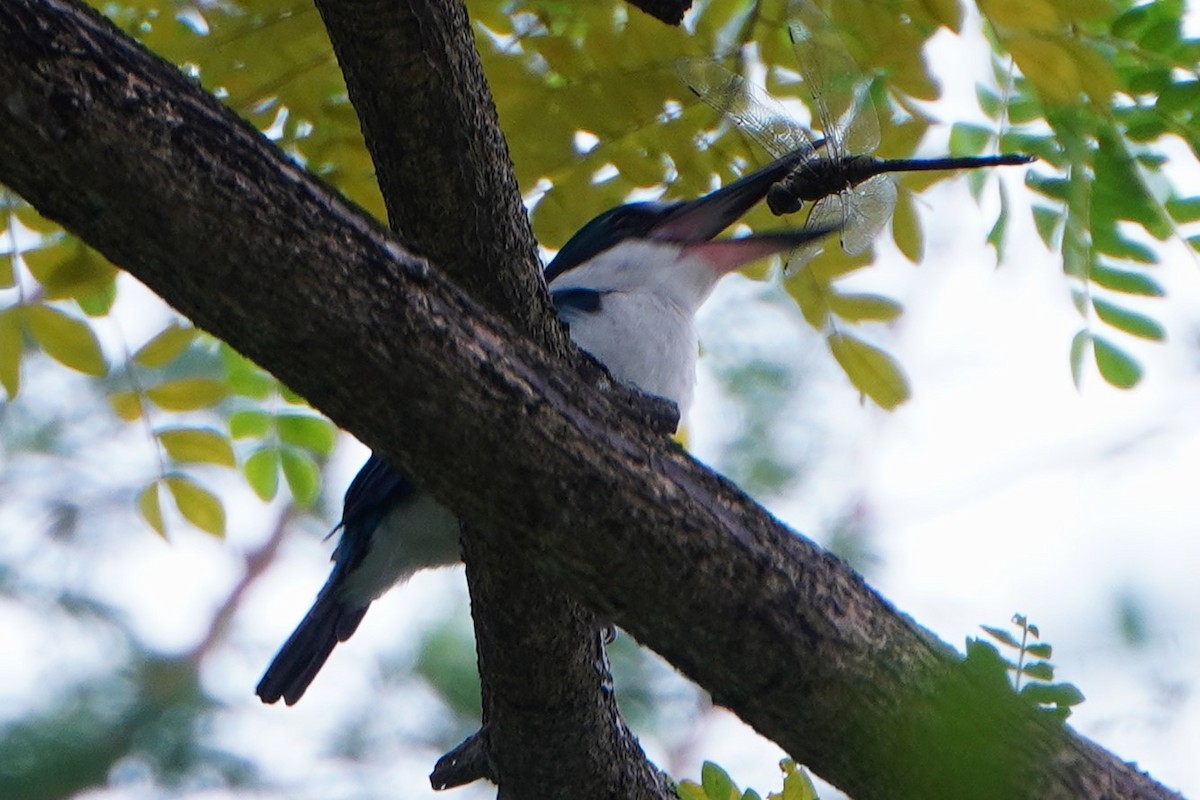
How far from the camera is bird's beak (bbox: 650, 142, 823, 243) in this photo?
360 centimetres

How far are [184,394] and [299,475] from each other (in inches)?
16.8

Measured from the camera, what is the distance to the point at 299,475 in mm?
3934

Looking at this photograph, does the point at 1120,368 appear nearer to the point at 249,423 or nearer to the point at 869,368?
the point at 869,368

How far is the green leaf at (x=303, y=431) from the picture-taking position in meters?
3.92

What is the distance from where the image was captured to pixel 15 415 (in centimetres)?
760

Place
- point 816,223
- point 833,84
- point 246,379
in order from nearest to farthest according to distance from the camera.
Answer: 1. point 833,84
2. point 816,223
3. point 246,379

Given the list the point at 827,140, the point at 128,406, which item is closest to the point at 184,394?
the point at 128,406

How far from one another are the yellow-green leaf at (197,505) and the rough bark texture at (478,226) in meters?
0.94

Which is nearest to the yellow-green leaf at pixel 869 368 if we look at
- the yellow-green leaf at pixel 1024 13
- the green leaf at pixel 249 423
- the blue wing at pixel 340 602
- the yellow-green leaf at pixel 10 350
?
the yellow-green leaf at pixel 1024 13

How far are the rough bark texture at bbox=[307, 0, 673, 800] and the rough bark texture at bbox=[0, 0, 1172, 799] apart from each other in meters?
0.15

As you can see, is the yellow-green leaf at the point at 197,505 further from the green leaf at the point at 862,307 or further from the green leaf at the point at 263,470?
the green leaf at the point at 862,307

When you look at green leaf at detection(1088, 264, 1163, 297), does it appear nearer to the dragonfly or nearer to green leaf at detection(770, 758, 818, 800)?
the dragonfly

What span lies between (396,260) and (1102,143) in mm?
1833

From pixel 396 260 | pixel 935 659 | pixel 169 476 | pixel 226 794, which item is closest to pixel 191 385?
Answer: pixel 169 476
